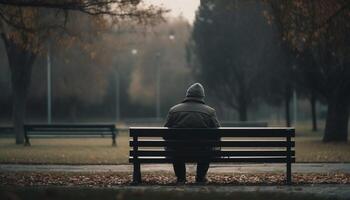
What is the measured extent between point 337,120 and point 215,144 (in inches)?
812

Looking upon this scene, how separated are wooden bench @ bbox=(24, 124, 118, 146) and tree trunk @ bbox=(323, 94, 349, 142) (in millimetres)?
9583

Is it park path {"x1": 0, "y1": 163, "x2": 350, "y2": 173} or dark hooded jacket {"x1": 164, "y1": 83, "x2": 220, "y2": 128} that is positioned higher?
dark hooded jacket {"x1": 164, "y1": 83, "x2": 220, "y2": 128}

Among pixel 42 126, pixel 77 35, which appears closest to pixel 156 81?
pixel 42 126

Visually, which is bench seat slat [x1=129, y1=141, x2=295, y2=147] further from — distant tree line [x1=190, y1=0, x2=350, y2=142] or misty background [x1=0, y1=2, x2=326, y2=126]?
misty background [x1=0, y1=2, x2=326, y2=126]

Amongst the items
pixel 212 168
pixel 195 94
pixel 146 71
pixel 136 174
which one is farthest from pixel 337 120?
pixel 146 71

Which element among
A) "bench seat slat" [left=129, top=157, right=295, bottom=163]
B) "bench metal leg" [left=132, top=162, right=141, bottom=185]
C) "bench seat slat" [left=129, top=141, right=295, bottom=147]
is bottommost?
"bench metal leg" [left=132, top=162, right=141, bottom=185]

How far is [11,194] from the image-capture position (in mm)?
9609

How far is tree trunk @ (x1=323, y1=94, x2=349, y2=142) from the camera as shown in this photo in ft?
103

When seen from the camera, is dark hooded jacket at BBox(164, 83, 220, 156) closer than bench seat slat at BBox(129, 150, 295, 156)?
No

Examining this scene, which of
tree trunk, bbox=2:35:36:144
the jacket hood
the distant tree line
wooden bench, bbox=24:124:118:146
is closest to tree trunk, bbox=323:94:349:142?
the distant tree line

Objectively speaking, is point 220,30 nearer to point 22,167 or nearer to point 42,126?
point 42,126

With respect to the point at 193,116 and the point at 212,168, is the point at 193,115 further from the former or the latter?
the point at 212,168

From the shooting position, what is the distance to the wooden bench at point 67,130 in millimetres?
30188

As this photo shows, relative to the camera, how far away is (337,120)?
31562 mm
